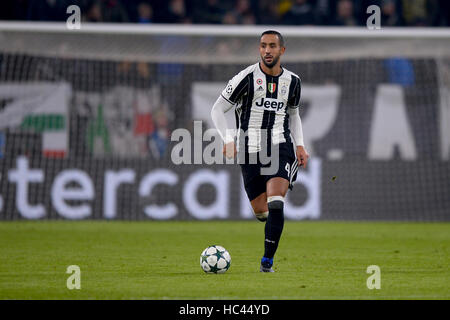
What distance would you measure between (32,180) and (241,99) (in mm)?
7630

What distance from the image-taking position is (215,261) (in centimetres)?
839

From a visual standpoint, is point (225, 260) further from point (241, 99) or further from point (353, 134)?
point (353, 134)

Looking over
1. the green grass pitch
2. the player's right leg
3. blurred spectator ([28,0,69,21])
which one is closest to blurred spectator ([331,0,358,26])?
the green grass pitch

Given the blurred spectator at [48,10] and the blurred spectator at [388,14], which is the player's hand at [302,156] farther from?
the blurred spectator at [388,14]

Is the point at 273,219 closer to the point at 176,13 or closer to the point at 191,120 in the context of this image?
the point at 191,120

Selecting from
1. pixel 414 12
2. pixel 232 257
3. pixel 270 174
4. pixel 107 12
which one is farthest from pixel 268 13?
pixel 270 174

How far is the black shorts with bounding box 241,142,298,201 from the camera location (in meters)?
8.65

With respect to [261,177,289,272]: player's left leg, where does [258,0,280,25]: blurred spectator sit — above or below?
above

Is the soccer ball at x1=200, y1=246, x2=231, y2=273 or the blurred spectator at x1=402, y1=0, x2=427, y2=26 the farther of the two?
the blurred spectator at x1=402, y1=0, x2=427, y2=26

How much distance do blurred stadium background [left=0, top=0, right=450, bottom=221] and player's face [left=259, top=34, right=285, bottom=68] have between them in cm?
725

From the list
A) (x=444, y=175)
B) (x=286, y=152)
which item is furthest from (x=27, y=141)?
(x=286, y=152)

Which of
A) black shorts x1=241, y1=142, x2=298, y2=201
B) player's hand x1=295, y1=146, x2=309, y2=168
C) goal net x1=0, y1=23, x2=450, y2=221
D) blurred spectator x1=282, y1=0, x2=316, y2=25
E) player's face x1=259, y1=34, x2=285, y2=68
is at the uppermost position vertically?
blurred spectator x1=282, y1=0, x2=316, y2=25

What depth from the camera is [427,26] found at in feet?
62.5

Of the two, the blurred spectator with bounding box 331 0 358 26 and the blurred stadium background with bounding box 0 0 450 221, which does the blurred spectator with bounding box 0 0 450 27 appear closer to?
the blurred spectator with bounding box 331 0 358 26
